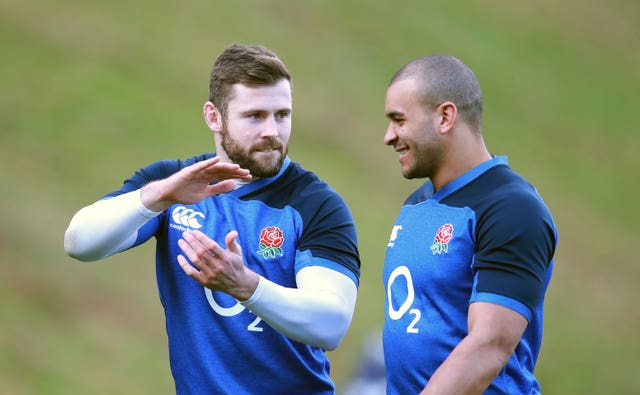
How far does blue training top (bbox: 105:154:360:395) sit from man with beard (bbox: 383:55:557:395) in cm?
35

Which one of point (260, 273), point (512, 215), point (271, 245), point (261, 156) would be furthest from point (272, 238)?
point (512, 215)

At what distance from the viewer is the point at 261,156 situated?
450 centimetres

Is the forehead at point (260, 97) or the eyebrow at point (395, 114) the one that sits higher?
the forehead at point (260, 97)

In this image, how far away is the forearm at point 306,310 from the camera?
4031 millimetres

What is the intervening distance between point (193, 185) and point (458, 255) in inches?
46.0

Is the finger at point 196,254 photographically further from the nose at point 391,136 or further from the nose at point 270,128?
the nose at point 391,136

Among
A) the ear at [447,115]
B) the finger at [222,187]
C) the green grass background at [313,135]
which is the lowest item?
the finger at [222,187]

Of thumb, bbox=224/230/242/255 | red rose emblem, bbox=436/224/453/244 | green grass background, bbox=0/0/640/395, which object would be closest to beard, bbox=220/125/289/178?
thumb, bbox=224/230/242/255

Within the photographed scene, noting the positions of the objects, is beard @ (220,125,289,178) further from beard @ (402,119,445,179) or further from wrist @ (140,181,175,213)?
beard @ (402,119,445,179)

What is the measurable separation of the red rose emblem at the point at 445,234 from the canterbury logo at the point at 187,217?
1.17 metres

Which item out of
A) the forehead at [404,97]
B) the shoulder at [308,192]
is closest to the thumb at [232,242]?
the shoulder at [308,192]

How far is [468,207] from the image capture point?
13.0 feet

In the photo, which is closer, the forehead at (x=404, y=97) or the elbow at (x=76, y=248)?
the forehead at (x=404, y=97)

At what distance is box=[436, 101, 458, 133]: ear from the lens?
4062mm
